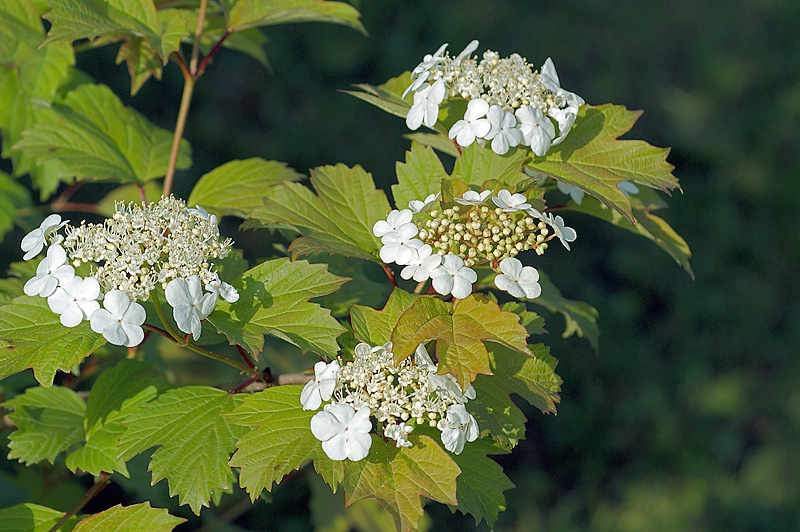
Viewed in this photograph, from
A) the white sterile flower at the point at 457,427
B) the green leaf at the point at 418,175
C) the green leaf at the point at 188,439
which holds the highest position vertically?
the green leaf at the point at 418,175

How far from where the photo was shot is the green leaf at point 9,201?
2400 mm

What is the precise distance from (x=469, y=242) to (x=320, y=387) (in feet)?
1.36

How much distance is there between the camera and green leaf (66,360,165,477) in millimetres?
1617

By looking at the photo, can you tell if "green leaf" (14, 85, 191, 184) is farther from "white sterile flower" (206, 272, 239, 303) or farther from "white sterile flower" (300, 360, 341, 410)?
"white sterile flower" (300, 360, 341, 410)

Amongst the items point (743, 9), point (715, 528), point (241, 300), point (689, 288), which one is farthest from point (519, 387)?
point (743, 9)

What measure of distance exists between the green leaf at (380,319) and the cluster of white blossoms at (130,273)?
0.26 meters

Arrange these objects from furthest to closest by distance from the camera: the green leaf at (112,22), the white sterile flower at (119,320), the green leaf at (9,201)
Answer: the green leaf at (9,201)
the green leaf at (112,22)
the white sterile flower at (119,320)

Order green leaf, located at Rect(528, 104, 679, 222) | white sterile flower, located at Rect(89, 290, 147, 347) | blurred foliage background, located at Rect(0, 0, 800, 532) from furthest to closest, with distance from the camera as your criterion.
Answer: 1. blurred foliage background, located at Rect(0, 0, 800, 532)
2. green leaf, located at Rect(528, 104, 679, 222)
3. white sterile flower, located at Rect(89, 290, 147, 347)

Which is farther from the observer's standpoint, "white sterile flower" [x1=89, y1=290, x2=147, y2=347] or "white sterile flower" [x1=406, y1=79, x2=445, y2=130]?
"white sterile flower" [x1=406, y1=79, x2=445, y2=130]

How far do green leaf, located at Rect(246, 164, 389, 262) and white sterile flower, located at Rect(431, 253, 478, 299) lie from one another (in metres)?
0.28

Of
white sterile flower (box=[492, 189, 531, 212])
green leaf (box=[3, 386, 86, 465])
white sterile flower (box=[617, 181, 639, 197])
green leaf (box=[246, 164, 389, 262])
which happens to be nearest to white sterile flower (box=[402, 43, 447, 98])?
green leaf (box=[246, 164, 389, 262])

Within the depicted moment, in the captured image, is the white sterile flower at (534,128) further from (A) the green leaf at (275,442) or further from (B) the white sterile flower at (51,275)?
(B) the white sterile flower at (51,275)

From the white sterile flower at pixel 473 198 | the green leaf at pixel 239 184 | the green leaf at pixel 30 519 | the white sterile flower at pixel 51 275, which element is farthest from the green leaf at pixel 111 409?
the white sterile flower at pixel 473 198

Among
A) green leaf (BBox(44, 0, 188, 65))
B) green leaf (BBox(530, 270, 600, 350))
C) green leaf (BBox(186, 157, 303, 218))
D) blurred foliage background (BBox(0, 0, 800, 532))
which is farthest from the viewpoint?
blurred foliage background (BBox(0, 0, 800, 532))
